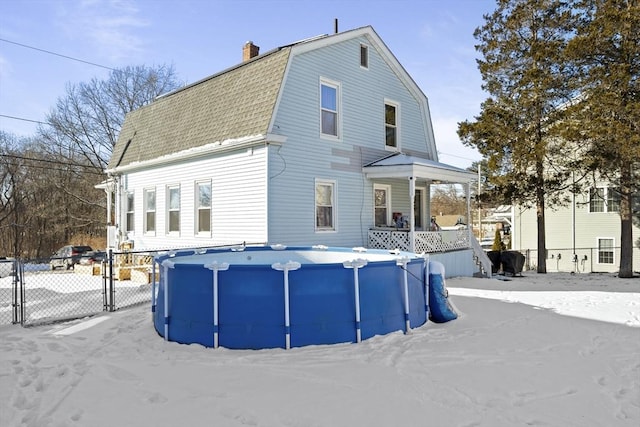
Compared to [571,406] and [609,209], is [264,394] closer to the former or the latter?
[571,406]

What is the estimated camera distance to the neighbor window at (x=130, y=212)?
17053 millimetres

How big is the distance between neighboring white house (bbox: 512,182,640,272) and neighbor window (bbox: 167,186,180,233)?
15.4 metres

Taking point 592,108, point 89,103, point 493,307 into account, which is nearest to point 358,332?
point 493,307

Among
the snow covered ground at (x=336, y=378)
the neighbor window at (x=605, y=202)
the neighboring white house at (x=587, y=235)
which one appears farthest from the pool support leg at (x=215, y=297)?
the neighbor window at (x=605, y=202)

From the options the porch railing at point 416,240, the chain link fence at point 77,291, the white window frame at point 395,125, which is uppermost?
the white window frame at point 395,125

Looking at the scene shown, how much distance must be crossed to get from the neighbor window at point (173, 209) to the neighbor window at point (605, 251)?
65.4 ft

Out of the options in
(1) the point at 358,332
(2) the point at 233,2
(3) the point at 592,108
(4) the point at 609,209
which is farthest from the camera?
(4) the point at 609,209

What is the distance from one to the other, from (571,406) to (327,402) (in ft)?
7.20

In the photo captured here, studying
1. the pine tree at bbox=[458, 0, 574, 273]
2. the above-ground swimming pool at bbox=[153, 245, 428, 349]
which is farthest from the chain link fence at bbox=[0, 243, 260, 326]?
the pine tree at bbox=[458, 0, 574, 273]

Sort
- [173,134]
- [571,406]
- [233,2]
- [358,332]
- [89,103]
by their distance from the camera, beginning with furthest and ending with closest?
1. [89,103]
2. [173,134]
3. [233,2]
4. [358,332]
5. [571,406]

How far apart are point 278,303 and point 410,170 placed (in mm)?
8281

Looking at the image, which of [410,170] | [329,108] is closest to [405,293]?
[410,170]

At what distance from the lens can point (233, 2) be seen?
1289 centimetres

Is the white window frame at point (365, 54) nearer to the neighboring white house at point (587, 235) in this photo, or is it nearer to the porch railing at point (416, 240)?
the porch railing at point (416, 240)
